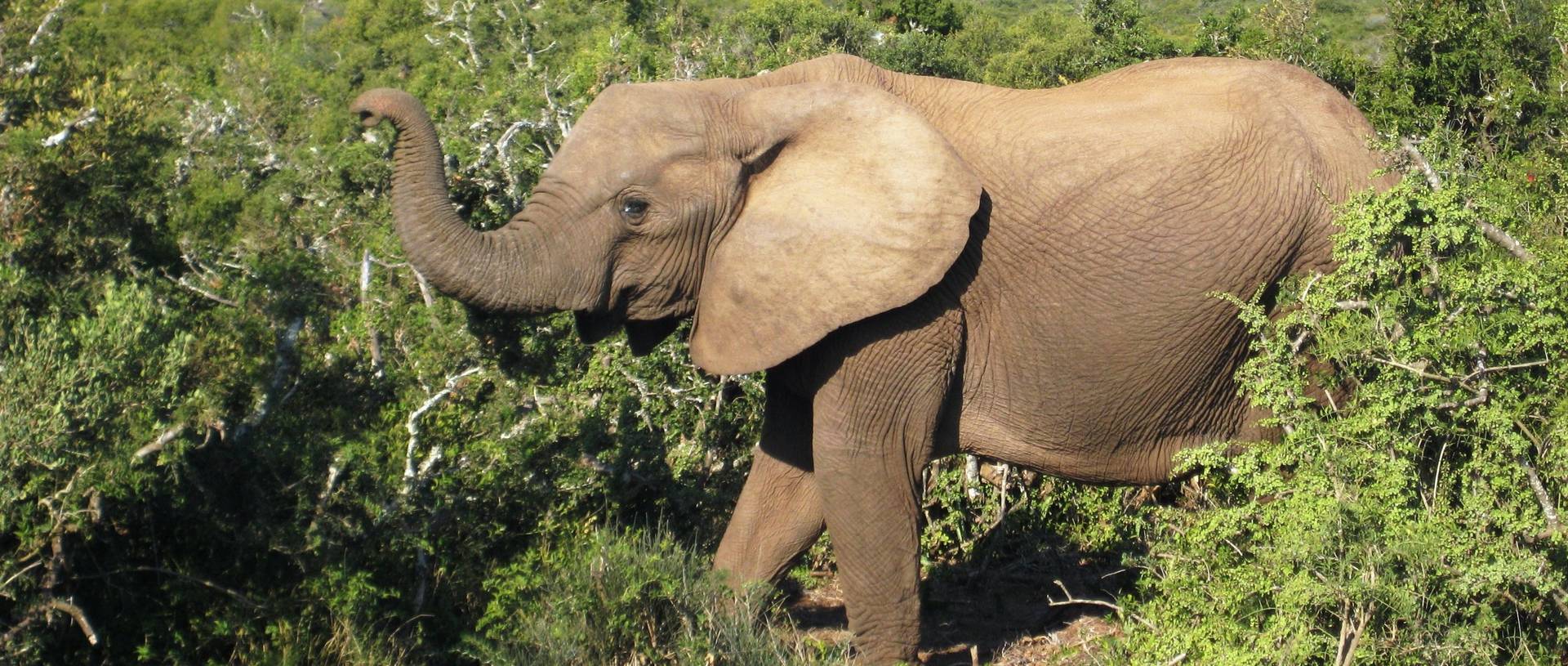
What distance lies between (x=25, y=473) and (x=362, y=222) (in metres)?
2.21

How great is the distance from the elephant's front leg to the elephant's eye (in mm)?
835

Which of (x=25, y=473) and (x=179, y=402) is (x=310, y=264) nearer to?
(x=179, y=402)

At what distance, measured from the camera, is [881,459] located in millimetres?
5402

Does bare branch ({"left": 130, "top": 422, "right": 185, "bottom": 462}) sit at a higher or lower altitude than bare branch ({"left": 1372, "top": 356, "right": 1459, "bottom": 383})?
lower

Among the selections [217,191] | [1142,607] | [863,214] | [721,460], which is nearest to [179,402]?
[863,214]

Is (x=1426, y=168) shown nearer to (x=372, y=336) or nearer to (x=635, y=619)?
(x=635, y=619)

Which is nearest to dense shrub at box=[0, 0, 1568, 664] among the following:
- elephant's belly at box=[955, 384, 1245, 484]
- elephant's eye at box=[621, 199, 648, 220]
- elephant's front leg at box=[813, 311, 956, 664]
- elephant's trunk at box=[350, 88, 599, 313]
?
elephant's belly at box=[955, 384, 1245, 484]

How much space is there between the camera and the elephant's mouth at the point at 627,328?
5.32 m

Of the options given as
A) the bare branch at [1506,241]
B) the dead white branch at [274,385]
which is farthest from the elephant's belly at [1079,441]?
the dead white branch at [274,385]

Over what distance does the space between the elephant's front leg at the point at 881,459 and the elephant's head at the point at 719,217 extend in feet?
0.80

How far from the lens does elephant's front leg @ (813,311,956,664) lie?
5.32 meters

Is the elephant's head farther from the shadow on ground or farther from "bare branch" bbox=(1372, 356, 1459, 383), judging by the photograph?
the shadow on ground

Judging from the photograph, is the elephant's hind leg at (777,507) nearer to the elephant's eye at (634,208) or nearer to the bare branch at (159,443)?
the elephant's eye at (634,208)

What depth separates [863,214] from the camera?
5.24m
